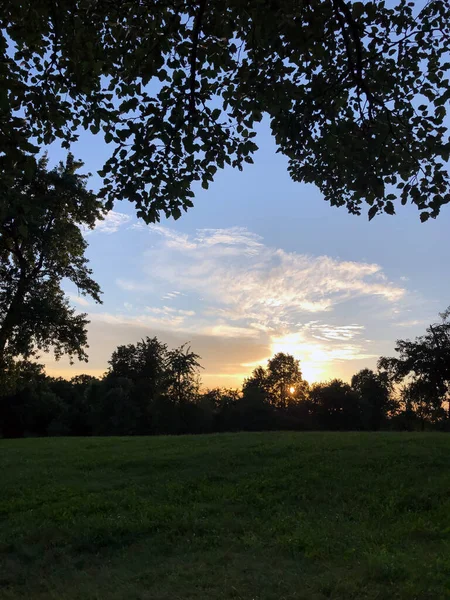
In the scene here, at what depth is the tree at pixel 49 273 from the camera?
2192 centimetres

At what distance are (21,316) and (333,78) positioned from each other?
62.6ft

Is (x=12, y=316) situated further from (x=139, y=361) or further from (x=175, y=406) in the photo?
(x=139, y=361)

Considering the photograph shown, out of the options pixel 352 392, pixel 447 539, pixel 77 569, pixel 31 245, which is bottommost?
pixel 77 569

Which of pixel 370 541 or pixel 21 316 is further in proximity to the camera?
pixel 21 316

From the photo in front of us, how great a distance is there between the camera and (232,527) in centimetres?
993

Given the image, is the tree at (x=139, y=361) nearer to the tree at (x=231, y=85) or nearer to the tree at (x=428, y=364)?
the tree at (x=428, y=364)

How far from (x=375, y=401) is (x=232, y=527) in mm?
68539

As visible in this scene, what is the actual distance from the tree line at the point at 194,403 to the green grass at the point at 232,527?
32084 mm

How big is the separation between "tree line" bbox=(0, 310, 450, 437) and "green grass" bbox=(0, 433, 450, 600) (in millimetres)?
32084

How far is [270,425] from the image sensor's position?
2606 inches

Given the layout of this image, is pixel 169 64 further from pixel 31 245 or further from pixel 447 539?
pixel 31 245

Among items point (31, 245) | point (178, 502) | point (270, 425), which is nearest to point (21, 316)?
point (31, 245)

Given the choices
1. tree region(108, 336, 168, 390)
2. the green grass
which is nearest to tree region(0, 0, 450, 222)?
the green grass

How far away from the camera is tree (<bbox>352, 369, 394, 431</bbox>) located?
6975 cm
